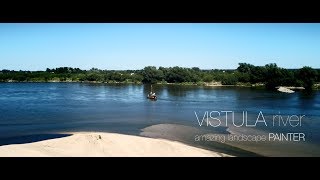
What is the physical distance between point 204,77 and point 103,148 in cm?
2589

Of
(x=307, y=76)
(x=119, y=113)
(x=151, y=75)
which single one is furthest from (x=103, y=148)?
(x=151, y=75)

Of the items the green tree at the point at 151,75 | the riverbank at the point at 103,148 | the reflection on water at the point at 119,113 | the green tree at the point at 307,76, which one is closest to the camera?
the riverbank at the point at 103,148

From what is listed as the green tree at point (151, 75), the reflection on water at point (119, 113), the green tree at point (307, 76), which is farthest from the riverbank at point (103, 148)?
the green tree at point (151, 75)

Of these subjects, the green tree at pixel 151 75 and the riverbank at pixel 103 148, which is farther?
the green tree at pixel 151 75

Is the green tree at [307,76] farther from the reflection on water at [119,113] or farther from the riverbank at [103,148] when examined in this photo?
the riverbank at [103,148]

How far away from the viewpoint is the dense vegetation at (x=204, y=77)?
2577cm

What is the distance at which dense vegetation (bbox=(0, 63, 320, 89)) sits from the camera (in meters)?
25.8

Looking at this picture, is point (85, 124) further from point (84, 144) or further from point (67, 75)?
point (67, 75)

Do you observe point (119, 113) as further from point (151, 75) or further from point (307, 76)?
point (307, 76)

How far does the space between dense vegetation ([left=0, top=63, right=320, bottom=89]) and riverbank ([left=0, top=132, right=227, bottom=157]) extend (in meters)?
20.1

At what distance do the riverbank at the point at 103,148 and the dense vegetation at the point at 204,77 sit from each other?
2012 centimetres

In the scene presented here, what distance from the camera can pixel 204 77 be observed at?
3219 centimetres
